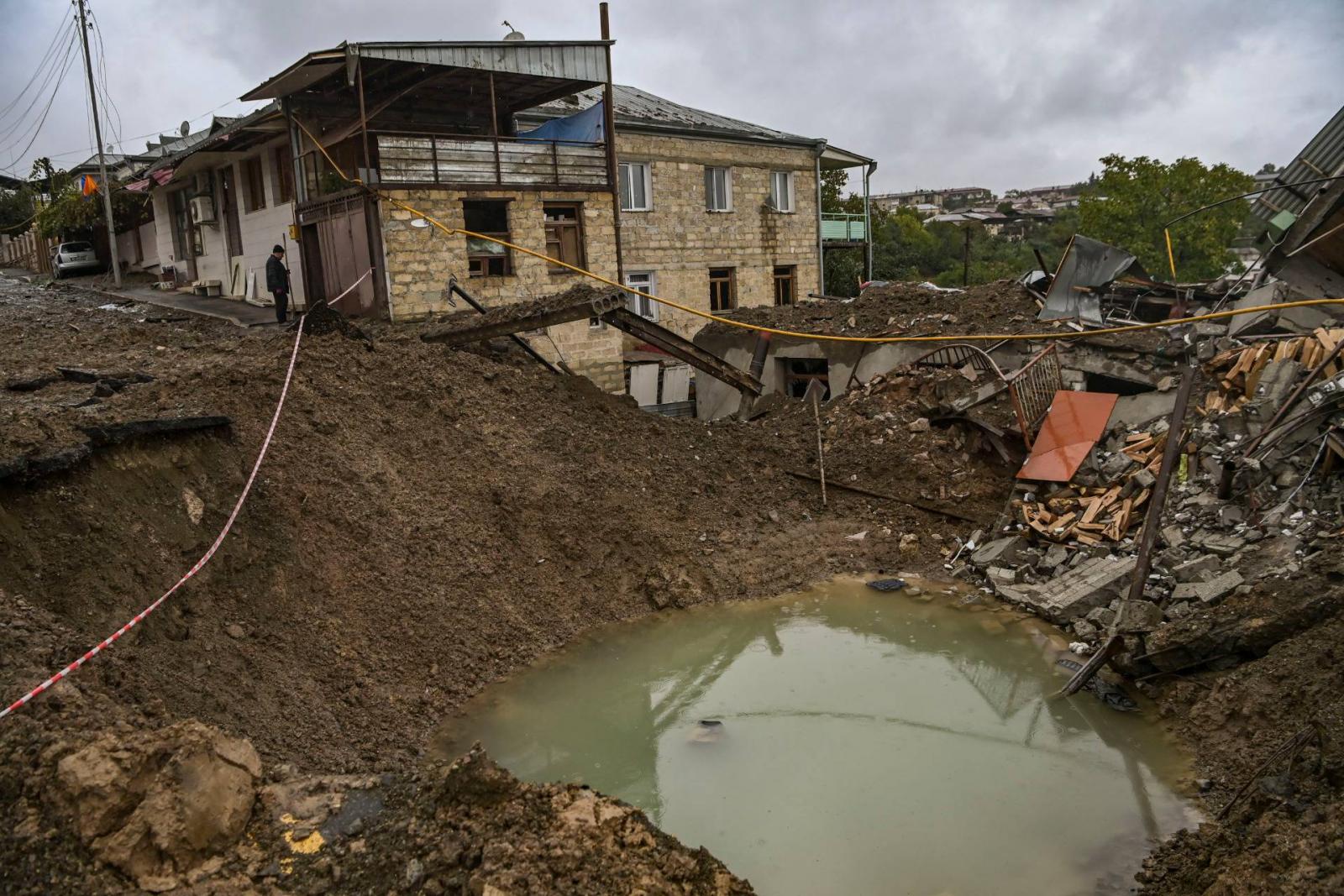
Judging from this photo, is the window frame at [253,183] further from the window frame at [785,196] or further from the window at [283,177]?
the window frame at [785,196]

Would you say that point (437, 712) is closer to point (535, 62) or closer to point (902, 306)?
point (902, 306)

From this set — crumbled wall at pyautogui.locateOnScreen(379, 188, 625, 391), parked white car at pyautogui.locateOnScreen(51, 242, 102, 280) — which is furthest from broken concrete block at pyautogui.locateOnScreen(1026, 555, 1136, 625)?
parked white car at pyautogui.locateOnScreen(51, 242, 102, 280)

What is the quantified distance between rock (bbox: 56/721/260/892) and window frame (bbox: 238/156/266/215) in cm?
1945

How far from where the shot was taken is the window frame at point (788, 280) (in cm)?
2666

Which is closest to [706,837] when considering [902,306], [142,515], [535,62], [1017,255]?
[142,515]

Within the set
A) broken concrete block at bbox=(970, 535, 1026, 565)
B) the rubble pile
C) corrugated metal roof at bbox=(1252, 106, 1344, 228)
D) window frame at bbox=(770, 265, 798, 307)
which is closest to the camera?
the rubble pile

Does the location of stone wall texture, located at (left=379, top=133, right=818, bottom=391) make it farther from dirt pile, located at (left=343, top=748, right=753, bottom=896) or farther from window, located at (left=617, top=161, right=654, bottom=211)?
dirt pile, located at (left=343, top=748, right=753, bottom=896)

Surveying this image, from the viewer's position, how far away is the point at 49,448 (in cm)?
684

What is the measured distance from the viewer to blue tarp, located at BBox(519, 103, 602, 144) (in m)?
19.1

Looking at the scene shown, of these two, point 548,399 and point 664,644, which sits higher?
point 548,399

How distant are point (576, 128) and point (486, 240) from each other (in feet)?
13.3

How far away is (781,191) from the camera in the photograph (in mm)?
26141

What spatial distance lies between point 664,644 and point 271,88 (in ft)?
43.4

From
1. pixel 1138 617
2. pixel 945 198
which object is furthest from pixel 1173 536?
pixel 945 198
